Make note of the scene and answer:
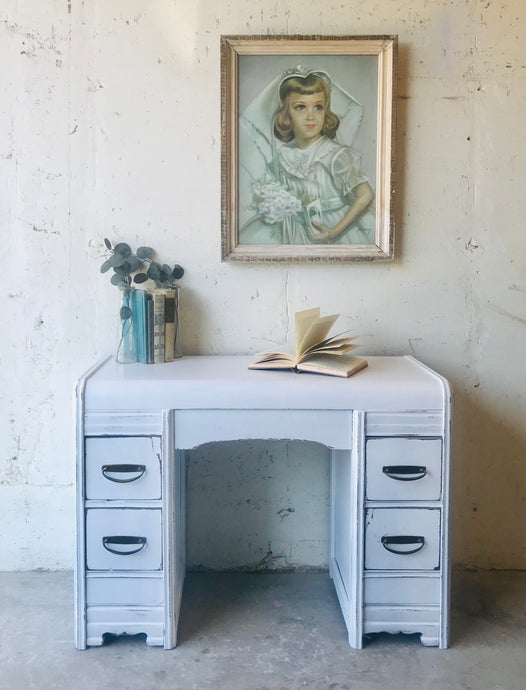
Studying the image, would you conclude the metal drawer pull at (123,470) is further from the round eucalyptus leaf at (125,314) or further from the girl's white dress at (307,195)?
the girl's white dress at (307,195)

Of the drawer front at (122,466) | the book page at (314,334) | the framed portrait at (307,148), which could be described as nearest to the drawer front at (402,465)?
the book page at (314,334)

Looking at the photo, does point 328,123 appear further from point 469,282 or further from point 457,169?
point 469,282

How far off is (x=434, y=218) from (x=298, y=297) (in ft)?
1.86

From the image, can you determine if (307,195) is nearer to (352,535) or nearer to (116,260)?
(116,260)

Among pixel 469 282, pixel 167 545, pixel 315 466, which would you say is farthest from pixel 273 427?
pixel 469 282

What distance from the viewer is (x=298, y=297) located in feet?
8.50

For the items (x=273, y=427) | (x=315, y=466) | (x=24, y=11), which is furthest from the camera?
(x=315, y=466)

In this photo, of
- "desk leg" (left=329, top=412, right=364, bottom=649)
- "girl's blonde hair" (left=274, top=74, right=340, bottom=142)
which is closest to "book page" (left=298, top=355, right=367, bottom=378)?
"desk leg" (left=329, top=412, right=364, bottom=649)

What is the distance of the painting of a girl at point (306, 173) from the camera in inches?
98.3

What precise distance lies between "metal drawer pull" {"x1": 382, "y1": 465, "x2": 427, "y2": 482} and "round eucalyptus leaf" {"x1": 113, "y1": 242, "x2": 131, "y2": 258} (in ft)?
3.82

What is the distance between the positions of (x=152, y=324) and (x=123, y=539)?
0.70m

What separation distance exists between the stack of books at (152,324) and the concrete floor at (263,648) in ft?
2.82

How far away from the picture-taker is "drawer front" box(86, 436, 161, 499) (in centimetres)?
207

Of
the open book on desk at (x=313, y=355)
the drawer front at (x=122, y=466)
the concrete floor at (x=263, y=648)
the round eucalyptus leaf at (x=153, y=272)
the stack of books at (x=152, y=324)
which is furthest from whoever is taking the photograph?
the round eucalyptus leaf at (x=153, y=272)
